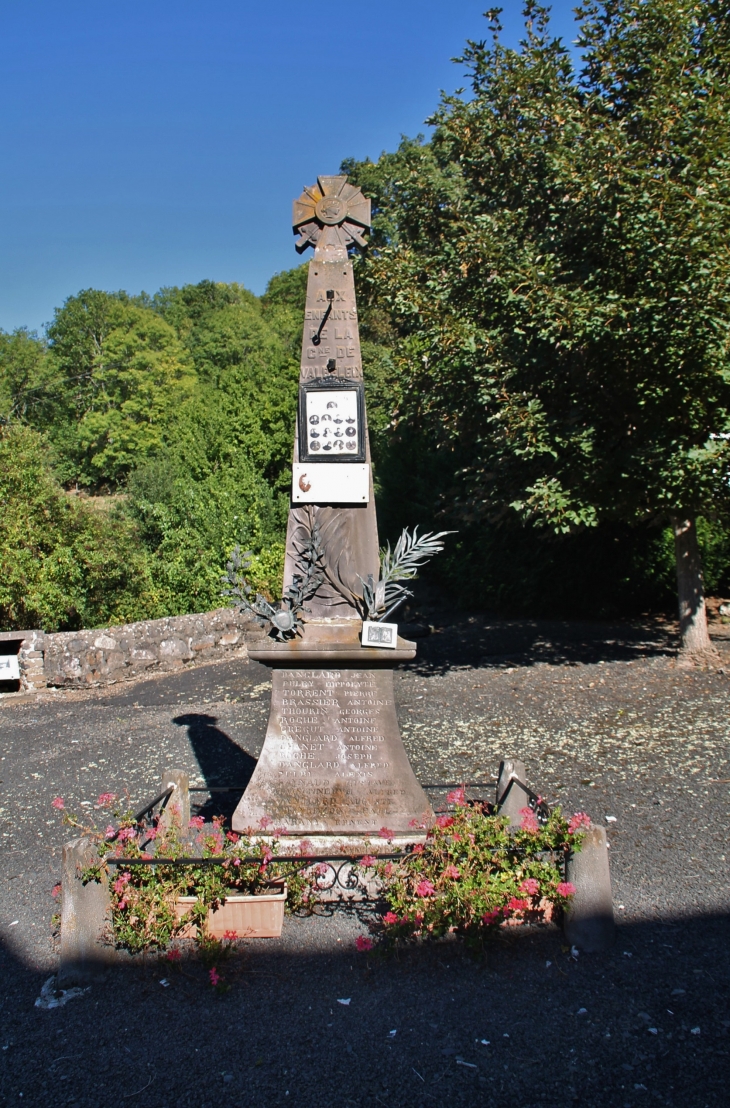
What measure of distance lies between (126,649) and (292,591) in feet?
24.4

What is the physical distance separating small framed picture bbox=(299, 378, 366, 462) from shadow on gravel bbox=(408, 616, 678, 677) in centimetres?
617

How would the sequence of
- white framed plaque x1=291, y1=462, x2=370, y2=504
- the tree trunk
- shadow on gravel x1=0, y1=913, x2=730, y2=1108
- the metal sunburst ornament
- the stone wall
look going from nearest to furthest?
shadow on gravel x1=0, y1=913, x2=730, y2=1108
white framed plaque x1=291, y1=462, x2=370, y2=504
the metal sunburst ornament
the tree trunk
the stone wall

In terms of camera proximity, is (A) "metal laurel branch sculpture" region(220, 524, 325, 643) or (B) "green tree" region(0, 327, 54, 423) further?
(B) "green tree" region(0, 327, 54, 423)

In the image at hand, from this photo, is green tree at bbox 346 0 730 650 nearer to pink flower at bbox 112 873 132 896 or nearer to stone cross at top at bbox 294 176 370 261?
stone cross at top at bbox 294 176 370 261

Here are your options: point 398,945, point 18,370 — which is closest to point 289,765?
point 398,945

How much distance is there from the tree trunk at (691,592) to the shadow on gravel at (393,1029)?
6.79 meters

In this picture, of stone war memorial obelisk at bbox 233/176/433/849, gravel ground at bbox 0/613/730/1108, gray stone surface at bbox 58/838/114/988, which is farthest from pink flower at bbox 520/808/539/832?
gray stone surface at bbox 58/838/114/988

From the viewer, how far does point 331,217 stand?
5.48 meters

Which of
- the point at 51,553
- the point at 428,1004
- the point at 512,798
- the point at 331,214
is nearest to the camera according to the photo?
the point at 428,1004

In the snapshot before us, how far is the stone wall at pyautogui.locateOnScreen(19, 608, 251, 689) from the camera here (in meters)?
11.2

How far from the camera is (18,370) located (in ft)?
155

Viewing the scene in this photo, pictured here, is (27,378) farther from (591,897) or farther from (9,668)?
(591,897)


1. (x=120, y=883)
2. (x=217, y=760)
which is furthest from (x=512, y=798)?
(x=217, y=760)

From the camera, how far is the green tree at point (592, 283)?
26.1ft
